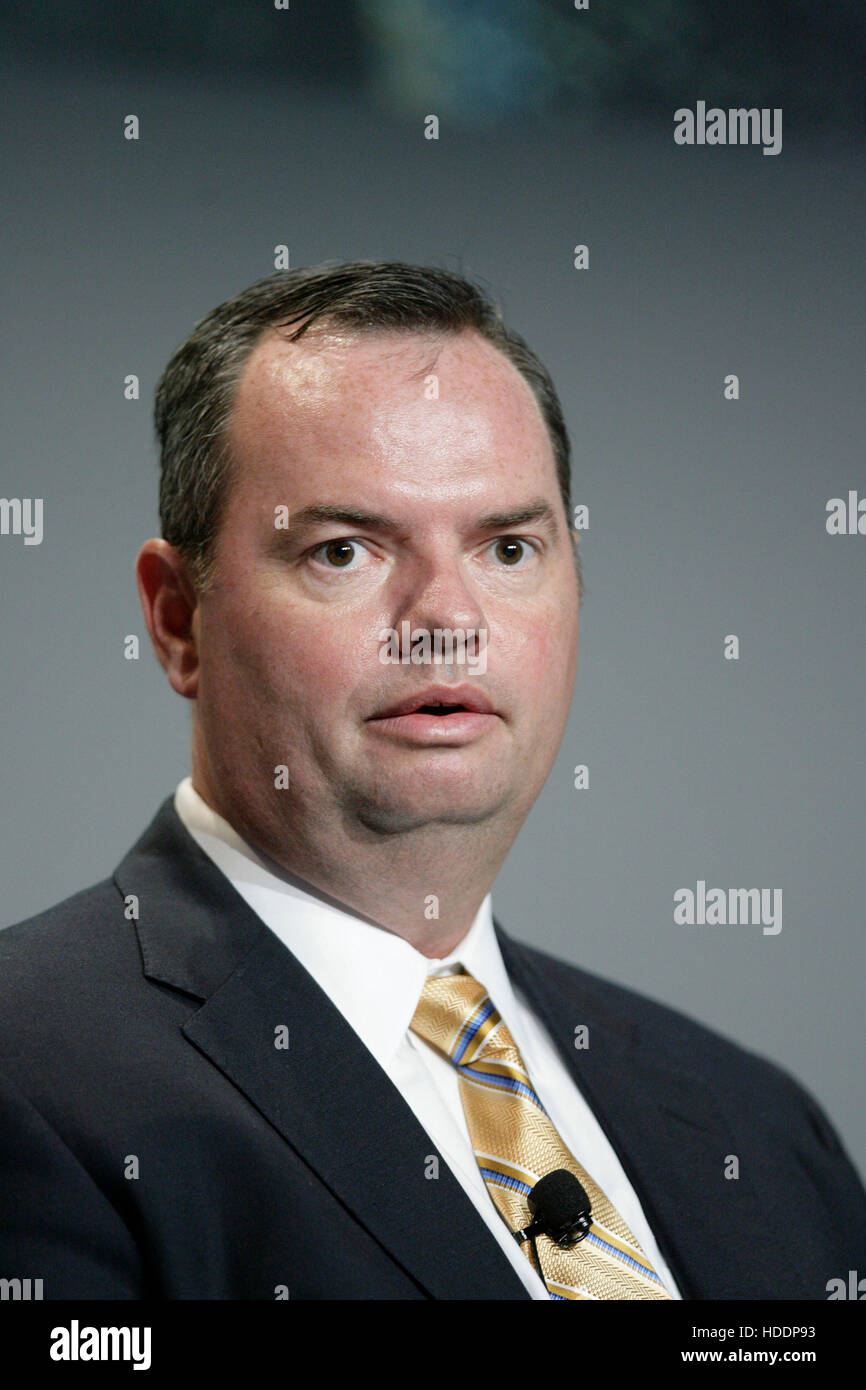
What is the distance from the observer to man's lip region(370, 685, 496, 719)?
183 centimetres

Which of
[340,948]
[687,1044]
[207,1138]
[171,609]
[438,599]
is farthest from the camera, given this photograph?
[687,1044]

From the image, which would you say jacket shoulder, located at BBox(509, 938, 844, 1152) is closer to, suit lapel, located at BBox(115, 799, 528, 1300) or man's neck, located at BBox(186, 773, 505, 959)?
man's neck, located at BBox(186, 773, 505, 959)

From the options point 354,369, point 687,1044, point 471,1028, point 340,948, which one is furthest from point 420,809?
point 687,1044

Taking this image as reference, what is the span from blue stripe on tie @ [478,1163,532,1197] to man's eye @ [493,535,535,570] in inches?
29.1

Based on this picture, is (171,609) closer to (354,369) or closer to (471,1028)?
(354,369)

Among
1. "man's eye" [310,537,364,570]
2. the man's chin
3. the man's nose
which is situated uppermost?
"man's eye" [310,537,364,570]

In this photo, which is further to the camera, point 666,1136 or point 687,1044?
point 687,1044

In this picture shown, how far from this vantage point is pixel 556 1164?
190cm

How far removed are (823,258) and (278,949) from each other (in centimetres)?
159

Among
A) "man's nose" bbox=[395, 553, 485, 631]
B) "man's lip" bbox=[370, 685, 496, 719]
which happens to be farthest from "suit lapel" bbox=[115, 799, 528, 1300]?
"man's nose" bbox=[395, 553, 485, 631]

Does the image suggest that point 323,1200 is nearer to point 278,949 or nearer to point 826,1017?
point 278,949

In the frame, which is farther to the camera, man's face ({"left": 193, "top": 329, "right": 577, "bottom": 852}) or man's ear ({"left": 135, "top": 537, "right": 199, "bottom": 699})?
man's ear ({"left": 135, "top": 537, "right": 199, "bottom": 699})

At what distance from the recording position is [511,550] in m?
1.96

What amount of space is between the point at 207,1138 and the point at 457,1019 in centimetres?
41
